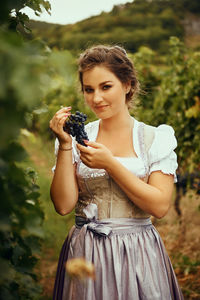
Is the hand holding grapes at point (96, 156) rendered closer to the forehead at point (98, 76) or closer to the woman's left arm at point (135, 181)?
the woman's left arm at point (135, 181)

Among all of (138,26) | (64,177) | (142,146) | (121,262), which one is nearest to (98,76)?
(142,146)

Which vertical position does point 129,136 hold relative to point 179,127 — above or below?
below

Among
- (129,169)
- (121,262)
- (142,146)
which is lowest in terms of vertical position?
(121,262)

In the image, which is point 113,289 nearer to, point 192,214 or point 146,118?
point 146,118

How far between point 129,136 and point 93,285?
2.49 feet

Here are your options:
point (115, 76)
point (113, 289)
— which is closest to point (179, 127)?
point (115, 76)

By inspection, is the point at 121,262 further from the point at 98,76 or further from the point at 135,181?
the point at 98,76

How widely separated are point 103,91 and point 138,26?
89.7 ft

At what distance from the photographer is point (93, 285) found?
65.1 inches

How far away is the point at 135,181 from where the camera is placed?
160cm

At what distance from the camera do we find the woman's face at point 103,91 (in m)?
1.70

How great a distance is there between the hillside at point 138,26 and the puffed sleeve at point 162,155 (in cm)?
2307

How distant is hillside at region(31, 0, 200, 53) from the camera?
2502cm

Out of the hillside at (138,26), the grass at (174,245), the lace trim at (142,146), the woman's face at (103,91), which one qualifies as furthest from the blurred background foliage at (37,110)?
the hillside at (138,26)
